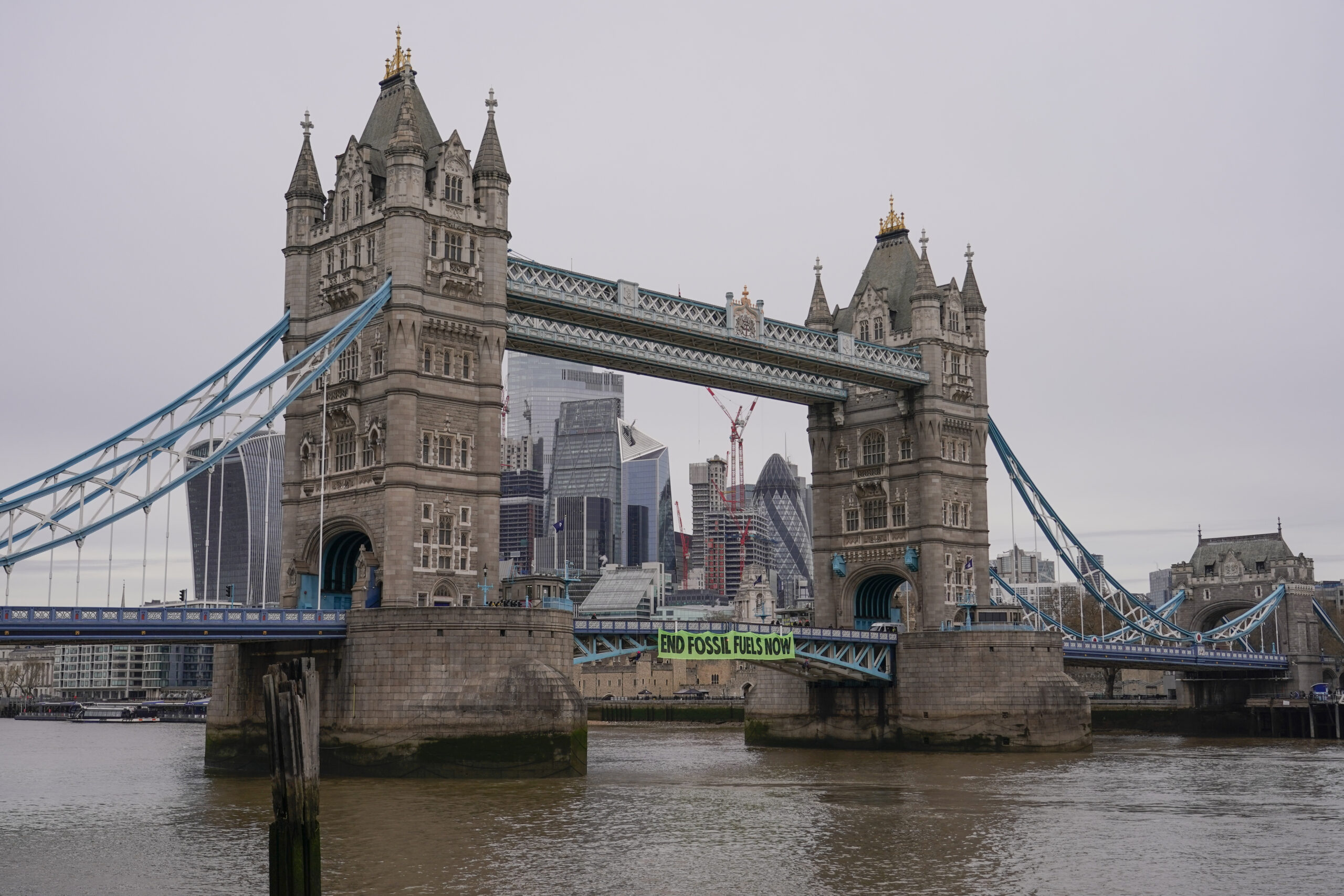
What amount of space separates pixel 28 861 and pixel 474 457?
29.0m

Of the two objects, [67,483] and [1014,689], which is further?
[1014,689]

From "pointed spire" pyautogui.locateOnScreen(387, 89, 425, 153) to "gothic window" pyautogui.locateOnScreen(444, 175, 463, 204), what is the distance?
1.74m

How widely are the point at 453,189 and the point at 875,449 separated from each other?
111ft

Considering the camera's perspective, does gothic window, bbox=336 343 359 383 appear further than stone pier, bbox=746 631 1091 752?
No

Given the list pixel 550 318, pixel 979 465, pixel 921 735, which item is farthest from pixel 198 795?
pixel 979 465

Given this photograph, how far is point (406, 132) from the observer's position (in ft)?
207

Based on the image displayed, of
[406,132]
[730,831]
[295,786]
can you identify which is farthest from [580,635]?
[295,786]

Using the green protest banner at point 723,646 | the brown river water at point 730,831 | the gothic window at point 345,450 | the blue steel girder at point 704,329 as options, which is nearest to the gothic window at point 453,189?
the blue steel girder at point 704,329

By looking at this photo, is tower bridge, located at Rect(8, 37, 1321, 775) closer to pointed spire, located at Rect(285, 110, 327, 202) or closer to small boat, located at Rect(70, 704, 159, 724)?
pointed spire, located at Rect(285, 110, 327, 202)

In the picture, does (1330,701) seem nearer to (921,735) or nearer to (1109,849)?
(921,735)

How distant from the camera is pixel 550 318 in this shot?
228 feet

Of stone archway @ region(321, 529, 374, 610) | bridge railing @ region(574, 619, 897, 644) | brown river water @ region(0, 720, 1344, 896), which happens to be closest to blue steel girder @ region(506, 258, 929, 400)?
stone archway @ region(321, 529, 374, 610)

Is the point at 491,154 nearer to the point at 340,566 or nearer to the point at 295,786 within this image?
the point at 340,566

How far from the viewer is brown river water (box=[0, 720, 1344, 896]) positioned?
34.5m
